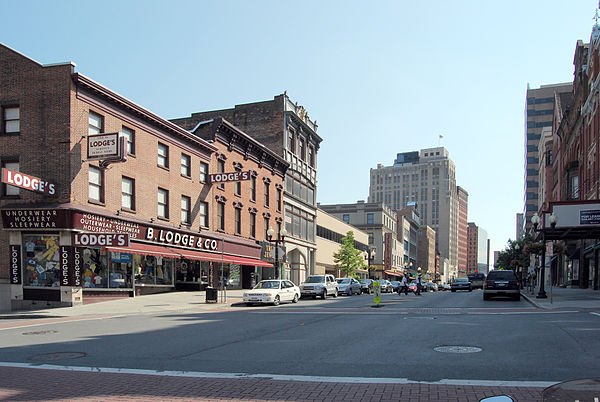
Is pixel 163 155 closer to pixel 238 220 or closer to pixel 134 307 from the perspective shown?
pixel 238 220

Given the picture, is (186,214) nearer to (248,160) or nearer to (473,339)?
(248,160)

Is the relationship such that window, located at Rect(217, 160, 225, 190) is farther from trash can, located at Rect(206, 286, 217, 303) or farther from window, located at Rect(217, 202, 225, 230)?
trash can, located at Rect(206, 286, 217, 303)

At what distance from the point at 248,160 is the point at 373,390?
35.7 m

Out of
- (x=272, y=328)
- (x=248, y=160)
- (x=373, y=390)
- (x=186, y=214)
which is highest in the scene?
(x=248, y=160)

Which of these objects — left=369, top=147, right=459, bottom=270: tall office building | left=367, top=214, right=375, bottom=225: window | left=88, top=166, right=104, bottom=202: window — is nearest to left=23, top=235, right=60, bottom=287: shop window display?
left=88, top=166, right=104, bottom=202: window

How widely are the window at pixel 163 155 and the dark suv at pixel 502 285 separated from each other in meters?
20.0

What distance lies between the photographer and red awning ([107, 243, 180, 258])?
2481cm

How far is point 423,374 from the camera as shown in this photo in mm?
7828

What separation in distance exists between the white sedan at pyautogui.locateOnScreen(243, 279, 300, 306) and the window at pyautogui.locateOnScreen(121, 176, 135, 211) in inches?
317

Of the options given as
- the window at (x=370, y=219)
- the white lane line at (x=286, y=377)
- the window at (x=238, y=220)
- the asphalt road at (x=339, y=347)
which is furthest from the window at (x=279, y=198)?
the window at (x=370, y=219)

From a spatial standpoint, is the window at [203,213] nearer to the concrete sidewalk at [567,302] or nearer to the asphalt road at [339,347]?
the asphalt road at [339,347]

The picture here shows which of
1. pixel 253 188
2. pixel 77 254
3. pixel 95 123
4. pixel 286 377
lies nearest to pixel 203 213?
pixel 253 188

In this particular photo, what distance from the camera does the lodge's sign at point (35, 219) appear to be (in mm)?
23172

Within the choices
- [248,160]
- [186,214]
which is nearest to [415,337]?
[186,214]
